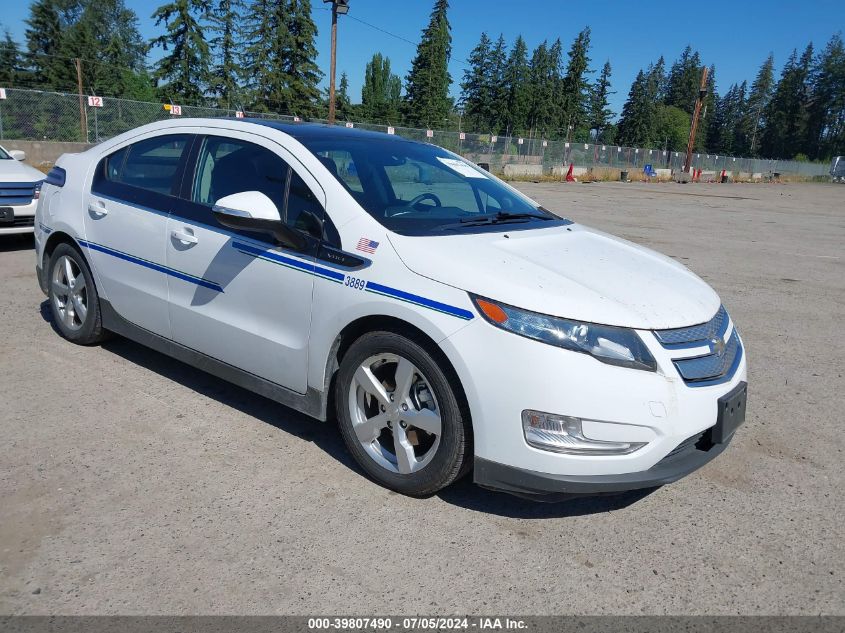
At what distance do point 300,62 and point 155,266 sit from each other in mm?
52618

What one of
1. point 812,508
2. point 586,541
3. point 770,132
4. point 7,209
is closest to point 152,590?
point 586,541

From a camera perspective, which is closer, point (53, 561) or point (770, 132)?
point (53, 561)

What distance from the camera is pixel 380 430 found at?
323 centimetres

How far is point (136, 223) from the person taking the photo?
13.7 ft

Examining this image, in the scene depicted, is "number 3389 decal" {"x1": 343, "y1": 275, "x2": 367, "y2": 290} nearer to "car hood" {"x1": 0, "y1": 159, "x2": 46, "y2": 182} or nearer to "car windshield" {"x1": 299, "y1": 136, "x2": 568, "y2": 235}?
"car windshield" {"x1": 299, "y1": 136, "x2": 568, "y2": 235}

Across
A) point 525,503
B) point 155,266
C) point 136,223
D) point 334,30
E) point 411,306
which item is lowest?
point 525,503

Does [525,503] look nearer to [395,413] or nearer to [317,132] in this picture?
[395,413]

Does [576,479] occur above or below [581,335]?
below

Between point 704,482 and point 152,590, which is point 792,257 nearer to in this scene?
point 704,482

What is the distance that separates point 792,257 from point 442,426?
10566mm

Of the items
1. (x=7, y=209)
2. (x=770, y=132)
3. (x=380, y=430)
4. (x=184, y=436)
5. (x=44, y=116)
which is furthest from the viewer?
(x=770, y=132)

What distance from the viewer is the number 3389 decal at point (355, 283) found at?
3102 millimetres

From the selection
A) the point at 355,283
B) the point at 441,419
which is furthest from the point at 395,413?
the point at 355,283

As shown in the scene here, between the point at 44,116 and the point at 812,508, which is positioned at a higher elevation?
the point at 44,116
